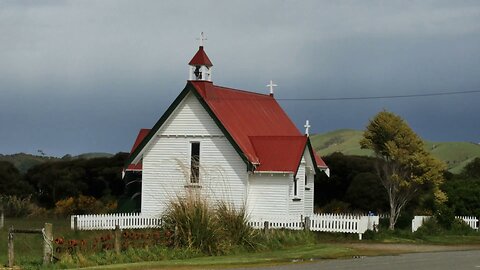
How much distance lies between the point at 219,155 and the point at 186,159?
1682mm

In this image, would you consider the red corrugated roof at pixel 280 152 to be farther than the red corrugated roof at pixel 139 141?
No

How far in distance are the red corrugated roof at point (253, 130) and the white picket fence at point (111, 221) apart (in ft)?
17.9

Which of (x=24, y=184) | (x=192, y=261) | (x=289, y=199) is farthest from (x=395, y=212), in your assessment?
(x=24, y=184)

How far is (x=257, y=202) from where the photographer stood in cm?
3959

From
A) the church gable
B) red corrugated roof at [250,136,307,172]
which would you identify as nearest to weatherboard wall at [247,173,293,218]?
red corrugated roof at [250,136,307,172]

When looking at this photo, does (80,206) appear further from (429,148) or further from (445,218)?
(429,148)

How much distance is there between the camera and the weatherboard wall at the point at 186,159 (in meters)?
39.3

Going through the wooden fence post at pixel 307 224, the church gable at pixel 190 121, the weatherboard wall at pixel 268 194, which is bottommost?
the wooden fence post at pixel 307 224

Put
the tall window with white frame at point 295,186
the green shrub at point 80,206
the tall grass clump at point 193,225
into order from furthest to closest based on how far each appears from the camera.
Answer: the green shrub at point 80,206, the tall window with white frame at point 295,186, the tall grass clump at point 193,225

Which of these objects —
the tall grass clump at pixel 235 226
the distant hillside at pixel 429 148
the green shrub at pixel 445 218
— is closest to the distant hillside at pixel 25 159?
the distant hillside at pixel 429 148

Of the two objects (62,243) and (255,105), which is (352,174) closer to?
(255,105)

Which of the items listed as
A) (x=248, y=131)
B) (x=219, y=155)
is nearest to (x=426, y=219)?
(x=248, y=131)

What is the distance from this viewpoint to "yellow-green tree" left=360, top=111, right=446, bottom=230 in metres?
41.6

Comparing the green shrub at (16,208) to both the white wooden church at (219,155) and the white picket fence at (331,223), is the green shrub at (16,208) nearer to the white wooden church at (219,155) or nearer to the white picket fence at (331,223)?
the white wooden church at (219,155)
